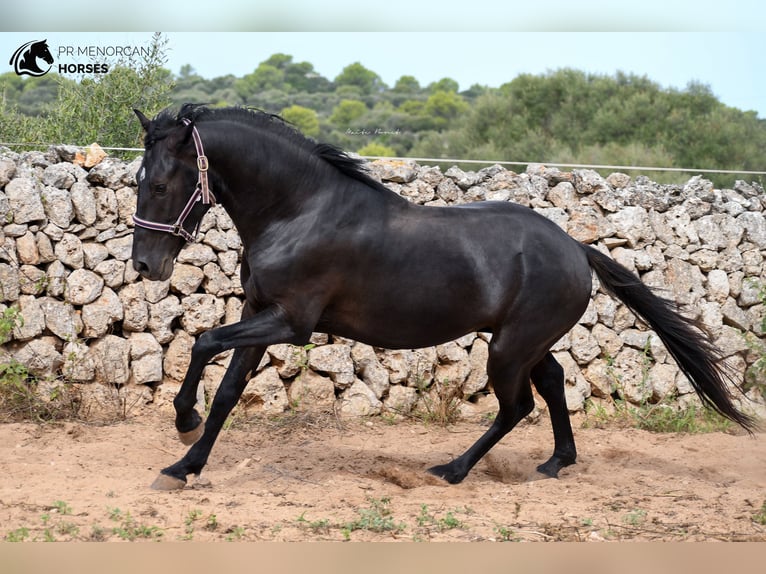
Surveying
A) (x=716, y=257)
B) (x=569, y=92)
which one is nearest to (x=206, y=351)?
(x=716, y=257)

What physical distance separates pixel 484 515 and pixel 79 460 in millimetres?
2641

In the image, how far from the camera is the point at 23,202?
686 cm

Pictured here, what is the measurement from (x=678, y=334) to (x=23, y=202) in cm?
503

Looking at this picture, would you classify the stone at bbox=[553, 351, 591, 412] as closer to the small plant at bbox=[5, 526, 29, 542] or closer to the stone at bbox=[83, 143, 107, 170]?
the stone at bbox=[83, 143, 107, 170]

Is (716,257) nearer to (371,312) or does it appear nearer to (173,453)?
(371,312)

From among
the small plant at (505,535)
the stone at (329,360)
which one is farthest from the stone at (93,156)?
the small plant at (505,535)

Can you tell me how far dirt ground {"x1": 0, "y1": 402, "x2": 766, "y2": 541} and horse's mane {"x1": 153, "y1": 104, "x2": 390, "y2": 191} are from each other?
6.35 ft

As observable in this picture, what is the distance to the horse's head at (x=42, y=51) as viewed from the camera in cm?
862

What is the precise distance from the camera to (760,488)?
218 inches

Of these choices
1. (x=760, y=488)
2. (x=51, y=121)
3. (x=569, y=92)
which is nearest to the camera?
(x=760, y=488)

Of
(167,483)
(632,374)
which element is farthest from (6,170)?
(632,374)

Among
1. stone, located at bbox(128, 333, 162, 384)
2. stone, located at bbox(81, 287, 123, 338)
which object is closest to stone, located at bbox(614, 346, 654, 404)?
stone, located at bbox(128, 333, 162, 384)

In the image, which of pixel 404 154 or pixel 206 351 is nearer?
pixel 206 351

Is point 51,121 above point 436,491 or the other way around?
above
